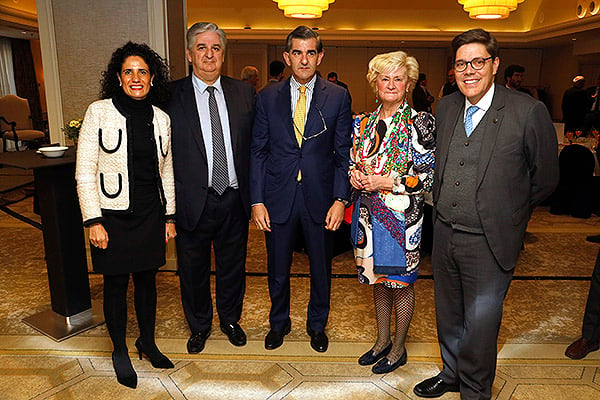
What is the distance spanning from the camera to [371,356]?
110 inches

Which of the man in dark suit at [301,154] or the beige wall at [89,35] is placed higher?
the beige wall at [89,35]

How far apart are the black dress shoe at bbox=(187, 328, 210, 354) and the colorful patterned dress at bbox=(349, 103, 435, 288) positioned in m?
1.05

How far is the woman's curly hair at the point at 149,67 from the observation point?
94.7 inches

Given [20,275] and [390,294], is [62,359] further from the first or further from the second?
[390,294]

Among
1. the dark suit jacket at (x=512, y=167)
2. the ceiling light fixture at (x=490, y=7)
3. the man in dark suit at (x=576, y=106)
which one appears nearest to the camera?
the dark suit jacket at (x=512, y=167)

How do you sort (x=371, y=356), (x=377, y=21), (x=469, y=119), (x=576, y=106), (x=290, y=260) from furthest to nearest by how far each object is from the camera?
(x=377, y=21) < (x=576, y=106) < (x=290, y=260) < (x=371, y=356) < (x=469, y=119)

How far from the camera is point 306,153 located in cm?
267

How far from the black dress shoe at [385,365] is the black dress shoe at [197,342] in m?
1.00

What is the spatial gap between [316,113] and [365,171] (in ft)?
1.42

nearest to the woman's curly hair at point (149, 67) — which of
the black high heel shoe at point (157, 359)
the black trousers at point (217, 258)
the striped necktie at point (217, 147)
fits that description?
the striped necktie at point (217, 147)

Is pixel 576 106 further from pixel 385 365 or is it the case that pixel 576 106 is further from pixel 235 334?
pixel 235 334

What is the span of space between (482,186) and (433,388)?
3.59 feet

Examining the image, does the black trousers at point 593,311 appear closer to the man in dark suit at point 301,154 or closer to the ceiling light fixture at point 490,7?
the man in dark suit at point 301,154

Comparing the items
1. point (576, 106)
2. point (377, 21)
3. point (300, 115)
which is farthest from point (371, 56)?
point (300, 115)
